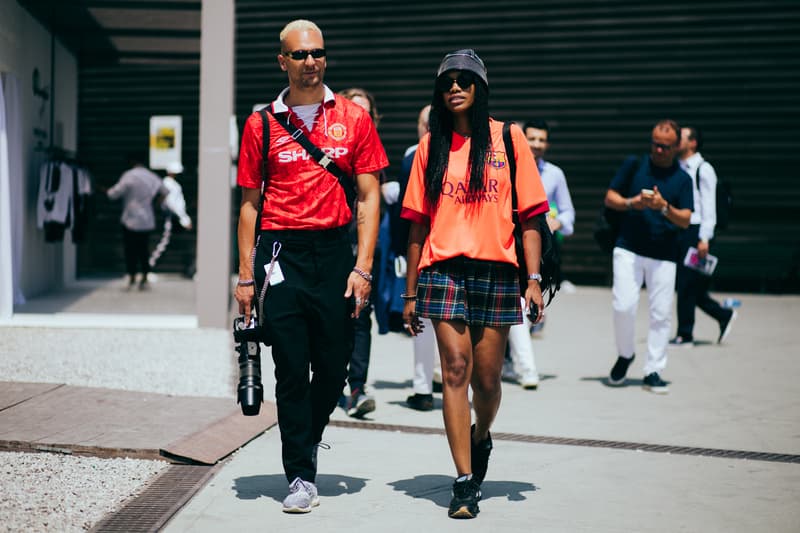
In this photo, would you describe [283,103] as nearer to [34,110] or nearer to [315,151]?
[315,151]

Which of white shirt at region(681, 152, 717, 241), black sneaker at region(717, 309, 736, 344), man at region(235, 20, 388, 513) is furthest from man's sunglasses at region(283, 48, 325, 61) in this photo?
black sneaker at region(717, 309, 736, 344)

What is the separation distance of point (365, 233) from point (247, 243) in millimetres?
503

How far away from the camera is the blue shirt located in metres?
7.63

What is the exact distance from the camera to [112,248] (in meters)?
19.2

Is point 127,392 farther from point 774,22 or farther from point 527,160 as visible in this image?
point 774,22

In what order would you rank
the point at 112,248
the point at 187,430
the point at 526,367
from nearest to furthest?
the point at 187,430
the point at 526,367
the point at 112,248

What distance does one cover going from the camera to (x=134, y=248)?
15211 mm

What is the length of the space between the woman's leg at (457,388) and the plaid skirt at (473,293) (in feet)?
0.22

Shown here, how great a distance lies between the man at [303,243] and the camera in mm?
4547

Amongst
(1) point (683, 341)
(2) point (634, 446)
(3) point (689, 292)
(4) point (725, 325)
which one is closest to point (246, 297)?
(2) point (634, 446)

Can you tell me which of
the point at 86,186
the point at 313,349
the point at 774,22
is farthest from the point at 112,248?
the point at 313,349

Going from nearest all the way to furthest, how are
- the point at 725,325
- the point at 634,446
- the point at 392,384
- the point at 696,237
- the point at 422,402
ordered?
the point at 634,446
the point at 422,402
the point at 392,384
the point at 696,237
the point at 725,325

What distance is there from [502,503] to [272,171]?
67.8 inches

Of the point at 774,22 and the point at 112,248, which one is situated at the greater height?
the point at 774,22
